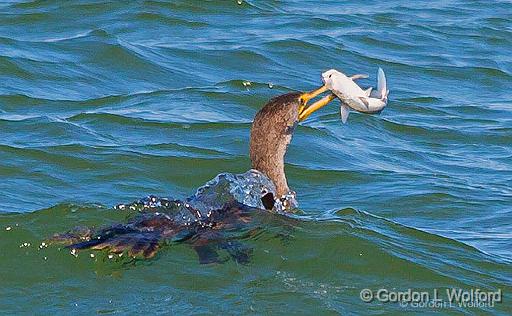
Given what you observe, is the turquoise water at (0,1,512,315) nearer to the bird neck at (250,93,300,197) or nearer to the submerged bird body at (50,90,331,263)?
the submerged bird body at (50,90,331,263)

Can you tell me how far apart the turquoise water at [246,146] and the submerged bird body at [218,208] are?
0.13m

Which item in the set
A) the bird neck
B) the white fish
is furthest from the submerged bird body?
the white fish

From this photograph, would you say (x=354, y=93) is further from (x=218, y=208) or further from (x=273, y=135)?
(x=218, y=208)

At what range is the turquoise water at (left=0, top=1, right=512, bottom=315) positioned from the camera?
7910 millimetres

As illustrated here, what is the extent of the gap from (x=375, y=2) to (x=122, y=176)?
756 centimetres

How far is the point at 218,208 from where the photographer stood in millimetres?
8625

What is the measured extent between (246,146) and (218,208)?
282 centimetres

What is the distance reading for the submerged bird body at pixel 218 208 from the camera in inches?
311

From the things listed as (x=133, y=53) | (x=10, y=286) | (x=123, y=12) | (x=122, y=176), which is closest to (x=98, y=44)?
(x=133, y=53)

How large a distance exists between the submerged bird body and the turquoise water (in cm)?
13

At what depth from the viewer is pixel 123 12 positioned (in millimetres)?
15555

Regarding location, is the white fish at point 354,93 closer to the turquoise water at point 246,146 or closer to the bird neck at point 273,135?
the bird neck at point 273,135

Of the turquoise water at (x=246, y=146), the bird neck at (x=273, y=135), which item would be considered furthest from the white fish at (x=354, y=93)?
the turquoise water at (x=246, y=146)

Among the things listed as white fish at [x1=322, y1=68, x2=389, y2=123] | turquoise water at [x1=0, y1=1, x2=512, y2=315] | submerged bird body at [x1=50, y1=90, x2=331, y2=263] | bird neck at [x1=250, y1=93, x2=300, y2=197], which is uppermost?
white fish at [x1=322, y1=68, x2=389, y2=123]
